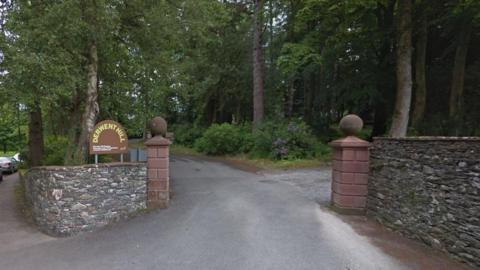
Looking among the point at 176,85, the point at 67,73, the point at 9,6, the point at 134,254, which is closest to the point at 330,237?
the point at 134,254

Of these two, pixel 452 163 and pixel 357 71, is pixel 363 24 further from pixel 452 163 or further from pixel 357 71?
pixel 452 163

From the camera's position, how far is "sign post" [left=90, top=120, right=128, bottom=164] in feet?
28.8

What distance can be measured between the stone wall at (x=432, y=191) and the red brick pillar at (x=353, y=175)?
0.96 feet

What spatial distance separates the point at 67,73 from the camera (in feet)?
29.9

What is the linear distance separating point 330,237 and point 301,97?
82.5ft

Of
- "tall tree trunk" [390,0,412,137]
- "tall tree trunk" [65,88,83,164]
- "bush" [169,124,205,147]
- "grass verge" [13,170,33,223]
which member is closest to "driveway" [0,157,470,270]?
"grass verge" [13,170,33,223]

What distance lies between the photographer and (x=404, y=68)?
13.4 metres

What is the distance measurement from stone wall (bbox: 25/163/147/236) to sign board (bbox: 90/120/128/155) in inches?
22.2

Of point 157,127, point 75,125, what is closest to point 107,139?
point 157,127

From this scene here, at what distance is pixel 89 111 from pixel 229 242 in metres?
6.05

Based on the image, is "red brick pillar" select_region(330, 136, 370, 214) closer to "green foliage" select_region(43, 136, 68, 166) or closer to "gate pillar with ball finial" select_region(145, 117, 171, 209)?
"gate pillar with ball finial" select_region(145, 117, 171, 209)

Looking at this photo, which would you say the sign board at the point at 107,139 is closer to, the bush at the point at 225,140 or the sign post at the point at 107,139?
the sign post at the point at 107,139

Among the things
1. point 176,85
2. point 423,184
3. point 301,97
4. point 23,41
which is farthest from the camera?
point 301,97

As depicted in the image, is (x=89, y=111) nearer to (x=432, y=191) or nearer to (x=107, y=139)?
(x=107, y=139)
